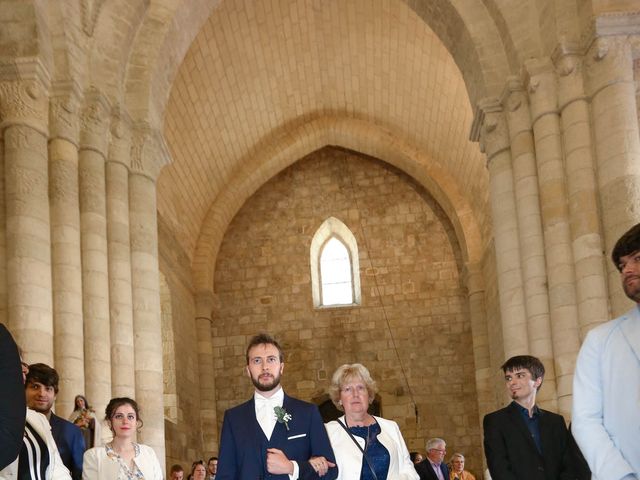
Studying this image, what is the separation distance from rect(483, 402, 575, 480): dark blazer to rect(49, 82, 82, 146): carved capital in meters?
7.31

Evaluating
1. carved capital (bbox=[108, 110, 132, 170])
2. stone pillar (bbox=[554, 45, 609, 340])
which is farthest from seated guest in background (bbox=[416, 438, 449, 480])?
carved capital (bbox=[108, 110, 132, 170])

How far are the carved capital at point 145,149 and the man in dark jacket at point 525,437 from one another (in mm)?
8091

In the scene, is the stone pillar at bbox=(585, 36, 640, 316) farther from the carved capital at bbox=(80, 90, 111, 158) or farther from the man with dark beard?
the man with dark beard

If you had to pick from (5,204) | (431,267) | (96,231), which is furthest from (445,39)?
(431,267)

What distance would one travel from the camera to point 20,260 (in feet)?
34.3

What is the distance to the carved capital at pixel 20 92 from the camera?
1092 cm

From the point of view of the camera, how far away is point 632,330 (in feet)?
10.9

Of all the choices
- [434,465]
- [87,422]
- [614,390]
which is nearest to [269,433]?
[614,390]

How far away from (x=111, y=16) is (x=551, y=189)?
607 cm

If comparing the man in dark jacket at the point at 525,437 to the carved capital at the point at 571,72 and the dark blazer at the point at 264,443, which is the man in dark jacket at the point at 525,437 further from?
the carved capital at the point at 571,72

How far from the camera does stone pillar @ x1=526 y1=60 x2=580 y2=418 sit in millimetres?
10969

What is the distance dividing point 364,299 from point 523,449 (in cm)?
1617

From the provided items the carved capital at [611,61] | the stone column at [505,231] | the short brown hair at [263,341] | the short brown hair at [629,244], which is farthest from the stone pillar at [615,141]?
the short brown hair at [629,244]

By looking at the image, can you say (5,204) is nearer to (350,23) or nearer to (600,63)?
(600,63)
